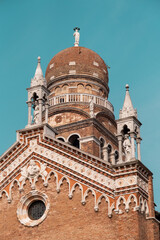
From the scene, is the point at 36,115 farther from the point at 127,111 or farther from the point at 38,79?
the point at 127,111

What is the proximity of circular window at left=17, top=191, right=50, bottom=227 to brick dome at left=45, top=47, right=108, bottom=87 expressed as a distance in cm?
1627

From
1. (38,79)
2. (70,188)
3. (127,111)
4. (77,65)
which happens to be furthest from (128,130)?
(77,65)

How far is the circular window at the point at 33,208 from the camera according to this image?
26969 mm

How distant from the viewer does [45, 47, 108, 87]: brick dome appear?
1687 inches

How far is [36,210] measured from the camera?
2741cm

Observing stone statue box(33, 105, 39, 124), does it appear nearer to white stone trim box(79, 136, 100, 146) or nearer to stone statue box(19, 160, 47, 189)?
stone statue box(19, 160, 47, 189)

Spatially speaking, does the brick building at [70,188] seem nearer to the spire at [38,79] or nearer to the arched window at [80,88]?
the spire at [38,79]

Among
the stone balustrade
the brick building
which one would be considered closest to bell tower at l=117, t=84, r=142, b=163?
the brick building

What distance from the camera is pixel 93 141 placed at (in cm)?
3722

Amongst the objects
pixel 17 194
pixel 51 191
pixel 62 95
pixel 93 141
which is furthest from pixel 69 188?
pixel 62 95

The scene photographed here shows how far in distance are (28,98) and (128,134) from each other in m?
5.45

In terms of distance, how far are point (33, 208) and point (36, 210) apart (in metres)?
0.21

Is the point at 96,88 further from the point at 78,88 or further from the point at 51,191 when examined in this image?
the point at 51,191

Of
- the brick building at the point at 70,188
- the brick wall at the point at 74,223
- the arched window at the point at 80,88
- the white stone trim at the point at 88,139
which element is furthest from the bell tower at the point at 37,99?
the arched window at the point at 80,88
